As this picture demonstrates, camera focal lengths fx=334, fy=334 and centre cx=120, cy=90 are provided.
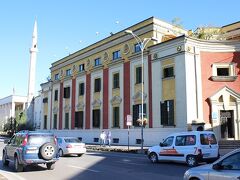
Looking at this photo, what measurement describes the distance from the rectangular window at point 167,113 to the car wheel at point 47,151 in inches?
689

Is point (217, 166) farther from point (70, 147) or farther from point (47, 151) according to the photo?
point (70, 147)

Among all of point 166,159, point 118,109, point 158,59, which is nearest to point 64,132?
point 118,109

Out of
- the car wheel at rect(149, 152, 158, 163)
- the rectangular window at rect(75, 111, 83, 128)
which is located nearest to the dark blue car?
the car wheel at rect(149, 152, 158, 163)

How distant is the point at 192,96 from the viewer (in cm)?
2972

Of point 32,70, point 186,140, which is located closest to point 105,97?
point 186,140

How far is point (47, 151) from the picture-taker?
14.4 metres

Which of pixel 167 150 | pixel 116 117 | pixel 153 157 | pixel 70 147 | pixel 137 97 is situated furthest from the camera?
pixel 116 117

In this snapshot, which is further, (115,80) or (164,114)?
(115,80)

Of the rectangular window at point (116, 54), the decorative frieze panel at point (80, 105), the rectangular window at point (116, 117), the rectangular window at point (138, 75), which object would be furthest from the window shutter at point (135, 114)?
the decorative frieze panel at point (80, 105)

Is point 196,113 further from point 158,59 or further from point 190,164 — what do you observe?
point 190,164

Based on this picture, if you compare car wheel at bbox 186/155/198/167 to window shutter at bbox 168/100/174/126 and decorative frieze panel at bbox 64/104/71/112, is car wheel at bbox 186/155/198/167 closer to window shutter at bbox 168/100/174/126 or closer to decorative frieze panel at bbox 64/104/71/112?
window shutter at bbox 168/100/174/126

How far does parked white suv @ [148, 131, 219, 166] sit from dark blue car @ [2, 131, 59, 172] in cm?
626

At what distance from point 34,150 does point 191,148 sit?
25.2 ft

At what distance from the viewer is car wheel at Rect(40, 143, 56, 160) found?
14275 mm
